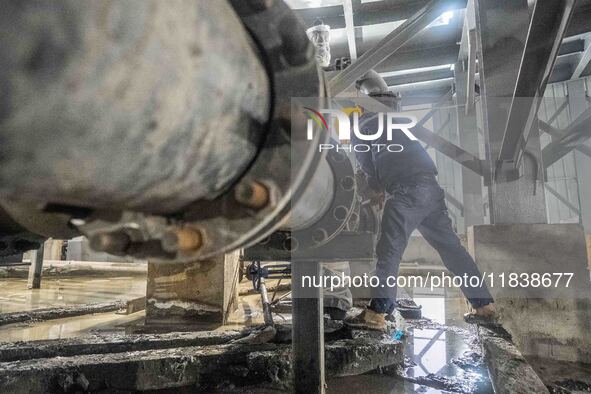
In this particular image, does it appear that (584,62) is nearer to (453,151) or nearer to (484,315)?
(453,151)

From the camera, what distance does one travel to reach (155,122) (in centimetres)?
40

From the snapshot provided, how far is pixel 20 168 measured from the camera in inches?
14.9

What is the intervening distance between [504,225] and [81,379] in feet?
8.84

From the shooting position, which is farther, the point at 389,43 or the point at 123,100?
the point at 389,43

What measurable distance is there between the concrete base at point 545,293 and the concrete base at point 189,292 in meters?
1.99

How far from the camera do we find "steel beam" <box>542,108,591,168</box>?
2682 millimetres

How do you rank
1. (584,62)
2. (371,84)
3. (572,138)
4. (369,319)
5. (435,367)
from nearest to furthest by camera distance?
(435,367), (369,319), (572,138), (371,84), (584,62)

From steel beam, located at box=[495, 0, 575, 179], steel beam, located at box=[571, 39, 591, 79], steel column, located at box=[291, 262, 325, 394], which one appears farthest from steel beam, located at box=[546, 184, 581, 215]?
steel column, located at box=[291, 262, 325, 394]

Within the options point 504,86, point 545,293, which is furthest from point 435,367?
point 504,86

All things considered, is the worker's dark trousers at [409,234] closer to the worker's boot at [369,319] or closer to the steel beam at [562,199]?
the worker's boot at [369,319]

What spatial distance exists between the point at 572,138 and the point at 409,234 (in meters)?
1.56

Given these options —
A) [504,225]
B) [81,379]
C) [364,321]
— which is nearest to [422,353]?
[364,321]

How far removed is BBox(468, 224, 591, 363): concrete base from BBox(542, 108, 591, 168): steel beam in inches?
28.4

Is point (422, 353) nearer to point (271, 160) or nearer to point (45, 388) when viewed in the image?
point (45, 388)
